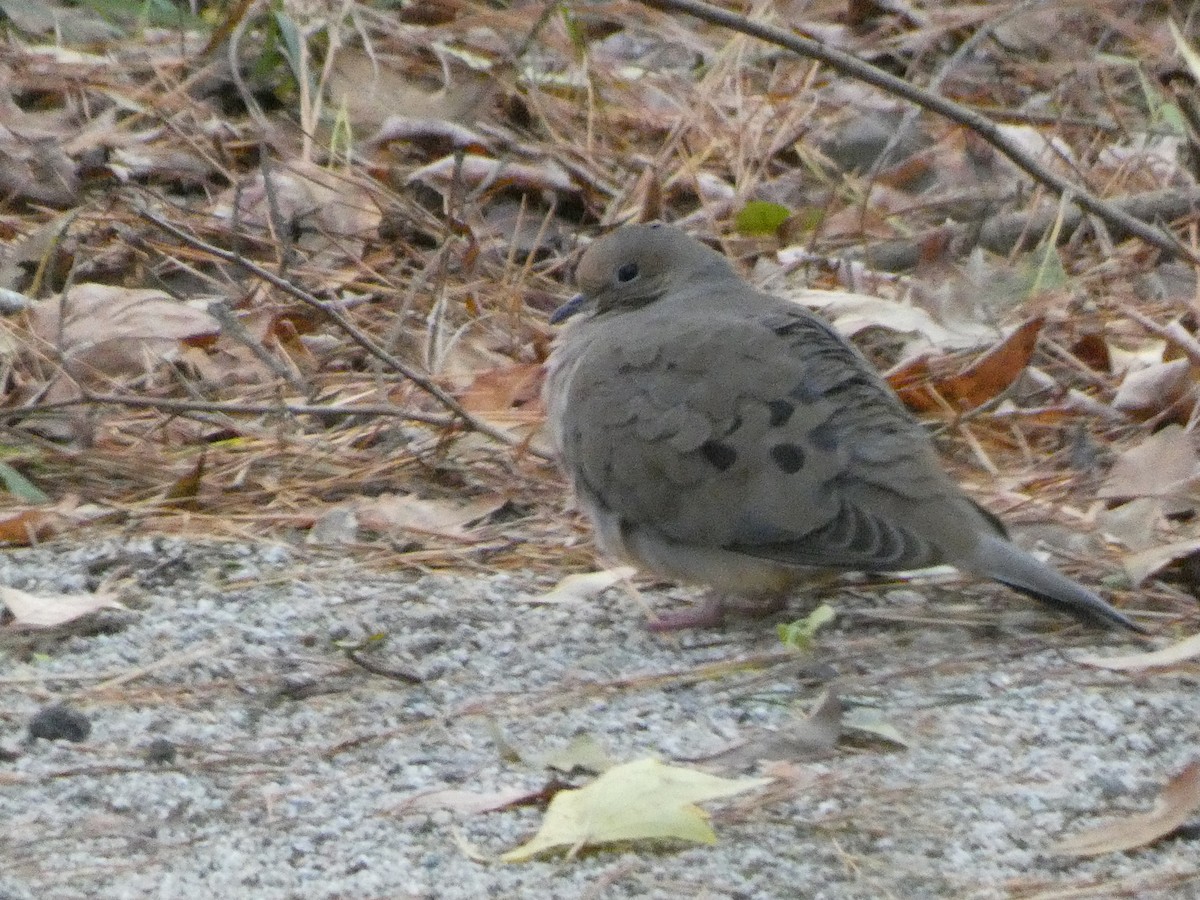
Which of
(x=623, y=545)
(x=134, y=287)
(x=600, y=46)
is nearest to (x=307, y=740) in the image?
(x=623, y=545)

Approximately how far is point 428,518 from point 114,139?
8.70 ft

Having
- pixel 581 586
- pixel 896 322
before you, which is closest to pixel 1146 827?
pixel 581 586

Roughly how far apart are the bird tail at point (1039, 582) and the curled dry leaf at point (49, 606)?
1.60 metres

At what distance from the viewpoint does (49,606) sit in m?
3.81

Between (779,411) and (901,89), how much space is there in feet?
4.07

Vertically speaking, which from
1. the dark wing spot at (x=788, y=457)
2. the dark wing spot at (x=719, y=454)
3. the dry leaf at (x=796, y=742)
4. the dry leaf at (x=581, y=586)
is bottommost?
the dry leaf at (x=581, y=586)

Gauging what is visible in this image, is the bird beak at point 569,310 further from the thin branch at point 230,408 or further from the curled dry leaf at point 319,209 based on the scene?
the curled dry leaf at point 319,209

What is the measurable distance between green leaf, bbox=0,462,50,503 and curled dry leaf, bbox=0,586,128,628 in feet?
2.16

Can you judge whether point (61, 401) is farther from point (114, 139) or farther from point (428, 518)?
point (114, 139)

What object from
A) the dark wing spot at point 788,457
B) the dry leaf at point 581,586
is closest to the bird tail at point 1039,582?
the dark wing spot at point 788,457

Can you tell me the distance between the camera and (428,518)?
4438 millimetres

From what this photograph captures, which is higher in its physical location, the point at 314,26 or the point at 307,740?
the point at 314,26

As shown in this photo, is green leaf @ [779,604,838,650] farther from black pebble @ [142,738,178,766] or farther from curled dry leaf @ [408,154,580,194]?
curled dry leaf @ [408,154,580,194]

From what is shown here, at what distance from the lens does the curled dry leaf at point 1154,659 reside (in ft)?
11.3
